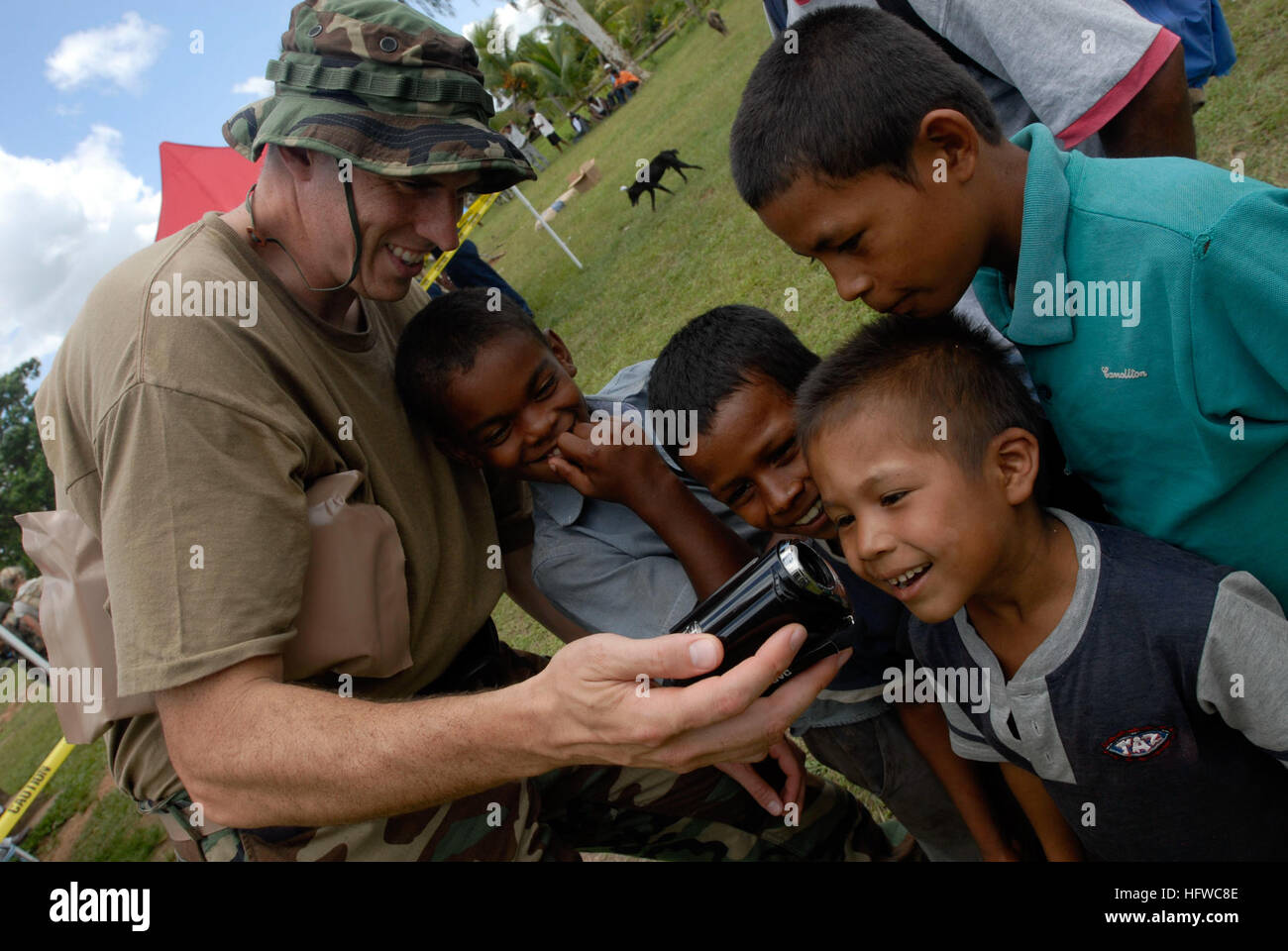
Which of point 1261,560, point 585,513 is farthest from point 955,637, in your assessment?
point 585,513

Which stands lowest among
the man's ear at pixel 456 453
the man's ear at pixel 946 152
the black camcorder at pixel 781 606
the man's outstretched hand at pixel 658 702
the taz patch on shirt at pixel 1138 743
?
the taz patch on shirt at pixel 1138 743

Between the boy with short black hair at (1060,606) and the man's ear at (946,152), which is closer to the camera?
the boy with short black hair at (1060,606)

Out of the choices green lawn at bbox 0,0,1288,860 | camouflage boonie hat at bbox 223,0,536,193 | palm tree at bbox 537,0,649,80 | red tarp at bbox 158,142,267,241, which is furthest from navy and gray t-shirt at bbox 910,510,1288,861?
palm tree at bbox 537,0,649,80

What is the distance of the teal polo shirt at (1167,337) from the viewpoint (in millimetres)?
1386

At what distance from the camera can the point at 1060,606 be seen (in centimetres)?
164

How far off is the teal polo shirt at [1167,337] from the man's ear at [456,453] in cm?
151

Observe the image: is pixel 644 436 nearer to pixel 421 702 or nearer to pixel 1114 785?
pixel 421 702

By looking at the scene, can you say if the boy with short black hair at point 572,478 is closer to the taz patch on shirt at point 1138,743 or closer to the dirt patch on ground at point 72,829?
the taz patch on shirt at point 1138,743

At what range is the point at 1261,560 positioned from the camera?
1.62 meters

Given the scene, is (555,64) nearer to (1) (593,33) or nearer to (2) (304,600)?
(1) (593,33)

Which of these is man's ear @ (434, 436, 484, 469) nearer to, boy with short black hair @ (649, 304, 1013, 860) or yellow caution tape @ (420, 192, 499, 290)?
boy with short black hair @ (649, 304, 1013, 860)

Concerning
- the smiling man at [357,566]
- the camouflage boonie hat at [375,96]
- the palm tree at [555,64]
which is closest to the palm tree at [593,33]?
the palm tree at [555,64]

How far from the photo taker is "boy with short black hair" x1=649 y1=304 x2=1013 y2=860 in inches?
82.4

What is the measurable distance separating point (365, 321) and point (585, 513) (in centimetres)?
83
